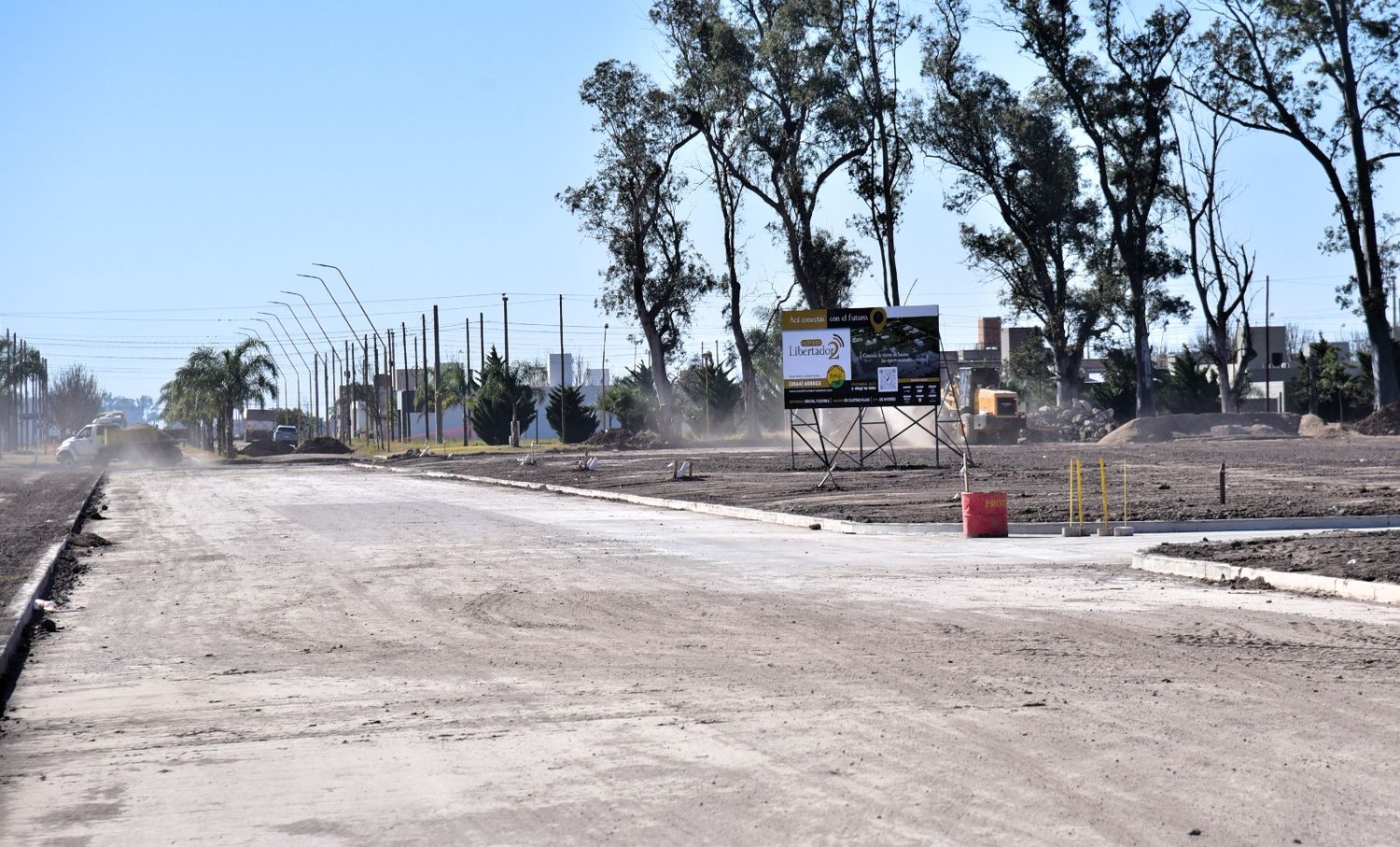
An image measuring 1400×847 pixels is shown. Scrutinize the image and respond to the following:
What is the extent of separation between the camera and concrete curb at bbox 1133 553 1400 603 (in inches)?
513

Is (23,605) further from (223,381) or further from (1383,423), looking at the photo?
(223,381)

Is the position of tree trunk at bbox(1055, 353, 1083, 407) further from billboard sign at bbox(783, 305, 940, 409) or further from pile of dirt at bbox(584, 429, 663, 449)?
billboard sign at bbox(783, 305, 940, 409)

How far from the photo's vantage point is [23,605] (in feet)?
44.3

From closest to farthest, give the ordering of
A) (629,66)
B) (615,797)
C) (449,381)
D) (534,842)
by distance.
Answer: (534,842)
(615,797)
(629,66)
(449,381)

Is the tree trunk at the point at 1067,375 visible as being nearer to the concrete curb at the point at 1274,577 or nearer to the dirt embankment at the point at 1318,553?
the dirt embankment at the point at 1318,553

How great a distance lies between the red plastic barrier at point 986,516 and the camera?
2153cm

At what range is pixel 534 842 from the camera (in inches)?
235

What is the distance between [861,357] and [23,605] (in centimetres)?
2467

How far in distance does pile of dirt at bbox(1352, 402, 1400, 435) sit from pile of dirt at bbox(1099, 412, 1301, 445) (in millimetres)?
3100

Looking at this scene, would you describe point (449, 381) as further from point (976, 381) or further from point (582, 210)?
→ point (976, 381)

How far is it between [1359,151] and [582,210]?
1440 inches

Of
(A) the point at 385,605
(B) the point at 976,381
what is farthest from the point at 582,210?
(A) the point at 385,605

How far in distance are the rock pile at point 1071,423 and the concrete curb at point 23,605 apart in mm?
51799

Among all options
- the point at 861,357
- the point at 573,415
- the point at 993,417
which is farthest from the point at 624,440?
the point at 861,357
